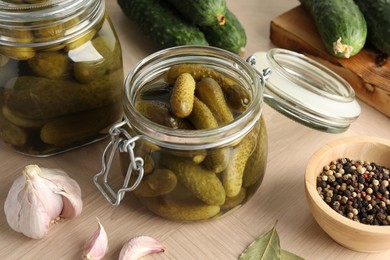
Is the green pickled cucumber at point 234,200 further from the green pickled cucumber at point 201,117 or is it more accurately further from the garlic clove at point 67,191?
the garlic clove at point 67,191

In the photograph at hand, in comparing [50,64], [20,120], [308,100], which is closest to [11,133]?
[20,120]

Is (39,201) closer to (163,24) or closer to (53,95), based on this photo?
(53,95)

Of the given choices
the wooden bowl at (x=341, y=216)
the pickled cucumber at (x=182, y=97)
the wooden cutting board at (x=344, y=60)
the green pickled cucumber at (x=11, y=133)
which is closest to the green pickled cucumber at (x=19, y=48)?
the green pickled cucumber at (x=11, y=133)

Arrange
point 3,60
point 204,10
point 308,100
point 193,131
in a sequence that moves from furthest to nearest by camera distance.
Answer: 1. point 204,10
2. point 308,100
3. point 3,60
4. point 193,131

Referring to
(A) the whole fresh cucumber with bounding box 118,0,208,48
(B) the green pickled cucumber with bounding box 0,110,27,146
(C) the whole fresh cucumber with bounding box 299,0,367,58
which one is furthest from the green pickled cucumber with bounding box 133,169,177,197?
(C) the whole fresh cucumber with bounding box 299,0,367,58

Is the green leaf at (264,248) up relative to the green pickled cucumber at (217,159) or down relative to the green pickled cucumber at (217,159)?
down

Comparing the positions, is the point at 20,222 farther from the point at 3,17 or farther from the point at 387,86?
the point at 387,86
